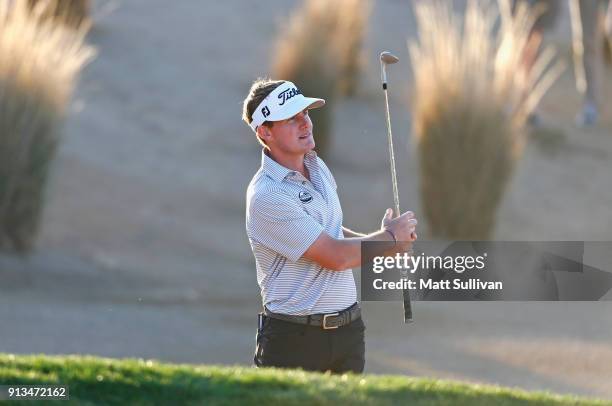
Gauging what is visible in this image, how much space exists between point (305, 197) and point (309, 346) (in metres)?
0.52

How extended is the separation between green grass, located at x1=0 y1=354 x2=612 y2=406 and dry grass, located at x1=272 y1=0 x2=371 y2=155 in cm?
989

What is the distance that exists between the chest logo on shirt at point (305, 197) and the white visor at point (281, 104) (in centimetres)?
27

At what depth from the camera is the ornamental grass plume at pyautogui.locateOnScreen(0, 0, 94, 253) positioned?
35.6 feet

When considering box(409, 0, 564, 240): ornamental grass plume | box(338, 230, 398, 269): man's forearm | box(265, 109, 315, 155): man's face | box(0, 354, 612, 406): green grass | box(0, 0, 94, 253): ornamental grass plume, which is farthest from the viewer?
box(409, 0, 564, 240): ornamental grass plume

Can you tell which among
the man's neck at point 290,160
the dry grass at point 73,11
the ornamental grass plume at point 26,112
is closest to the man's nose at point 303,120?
the man's neck at point 290,160

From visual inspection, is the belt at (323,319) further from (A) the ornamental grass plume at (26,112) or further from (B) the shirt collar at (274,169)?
(A) the ornamental grass plume at (26,112)

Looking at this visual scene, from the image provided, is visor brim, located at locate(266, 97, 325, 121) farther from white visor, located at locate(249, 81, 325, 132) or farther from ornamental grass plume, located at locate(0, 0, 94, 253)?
ornamental grass plume, located at locate(0, 0, 94, 253)

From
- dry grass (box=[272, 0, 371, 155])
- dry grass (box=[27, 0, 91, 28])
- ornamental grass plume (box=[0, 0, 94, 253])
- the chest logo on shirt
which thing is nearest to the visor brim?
the chest logo on shirt

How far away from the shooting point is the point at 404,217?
16.9 feet

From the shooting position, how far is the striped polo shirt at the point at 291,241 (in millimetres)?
5133

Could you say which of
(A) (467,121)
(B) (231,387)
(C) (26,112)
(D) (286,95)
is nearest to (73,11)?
(C) (26,112)

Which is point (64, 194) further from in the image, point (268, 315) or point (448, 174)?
point (268, 315)

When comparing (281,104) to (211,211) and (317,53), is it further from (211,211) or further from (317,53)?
(317,53)

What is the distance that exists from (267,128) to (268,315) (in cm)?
67
